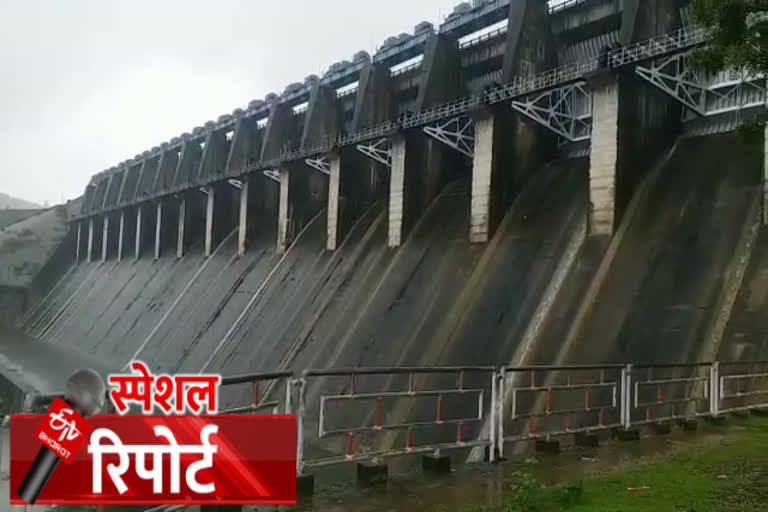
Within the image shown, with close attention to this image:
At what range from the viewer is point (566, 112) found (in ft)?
70.3

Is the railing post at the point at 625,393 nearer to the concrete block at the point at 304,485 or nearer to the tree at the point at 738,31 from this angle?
the tree at the point at 738,31

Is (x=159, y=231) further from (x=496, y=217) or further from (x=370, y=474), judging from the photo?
(x=370, y=474)

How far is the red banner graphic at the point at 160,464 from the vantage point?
2996 mm

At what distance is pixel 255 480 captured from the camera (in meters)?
3.83

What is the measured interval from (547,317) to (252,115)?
27466mm

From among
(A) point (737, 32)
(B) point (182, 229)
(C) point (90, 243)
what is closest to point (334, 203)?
(B) point (182, 229)

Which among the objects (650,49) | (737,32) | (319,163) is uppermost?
(650,49)

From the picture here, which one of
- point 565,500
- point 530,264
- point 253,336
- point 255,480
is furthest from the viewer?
point 253,336

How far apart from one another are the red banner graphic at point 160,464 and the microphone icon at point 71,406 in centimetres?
65

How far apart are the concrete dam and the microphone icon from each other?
29.4 feet

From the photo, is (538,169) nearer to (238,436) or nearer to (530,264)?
(530,264)

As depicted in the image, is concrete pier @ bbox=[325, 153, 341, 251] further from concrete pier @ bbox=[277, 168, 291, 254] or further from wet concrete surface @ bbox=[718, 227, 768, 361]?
wet concrete surface @ bbox=[718, 227, 768, 361]

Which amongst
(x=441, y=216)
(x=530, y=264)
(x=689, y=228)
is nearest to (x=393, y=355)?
(x=530, y=264)

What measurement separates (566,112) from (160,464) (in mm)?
20572
